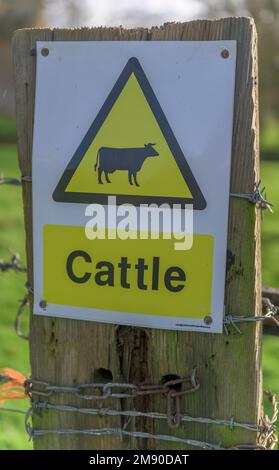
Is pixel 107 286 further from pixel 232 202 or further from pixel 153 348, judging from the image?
pixel 232 202

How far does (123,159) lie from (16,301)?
514cm

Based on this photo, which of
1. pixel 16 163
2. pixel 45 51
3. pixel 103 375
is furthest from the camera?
pixel 16 163

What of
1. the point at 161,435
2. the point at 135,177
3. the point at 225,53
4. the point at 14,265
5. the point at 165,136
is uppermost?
the point at 225,53

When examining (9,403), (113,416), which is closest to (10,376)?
(113,416)

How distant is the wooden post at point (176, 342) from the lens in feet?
6.18

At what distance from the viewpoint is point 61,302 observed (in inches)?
83.3

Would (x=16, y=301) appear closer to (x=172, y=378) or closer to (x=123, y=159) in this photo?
(x=172, y=378)

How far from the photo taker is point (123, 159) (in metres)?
1.94

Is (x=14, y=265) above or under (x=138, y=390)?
above

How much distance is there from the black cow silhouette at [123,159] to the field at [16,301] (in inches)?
75.5

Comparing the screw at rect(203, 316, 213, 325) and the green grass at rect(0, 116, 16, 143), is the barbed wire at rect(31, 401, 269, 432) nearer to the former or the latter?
the screw at rect(203, 316, 213, 325)

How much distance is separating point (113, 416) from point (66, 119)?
940 mm

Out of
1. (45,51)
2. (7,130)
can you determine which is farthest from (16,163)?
(45,51)

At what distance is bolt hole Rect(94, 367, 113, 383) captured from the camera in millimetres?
2158
